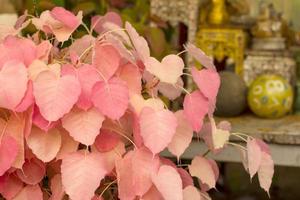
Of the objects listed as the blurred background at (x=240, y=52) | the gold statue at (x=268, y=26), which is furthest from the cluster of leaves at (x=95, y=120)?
the gold statue at (x=268, y=26)

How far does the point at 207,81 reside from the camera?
57 cm

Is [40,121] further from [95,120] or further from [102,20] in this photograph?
[102,20]

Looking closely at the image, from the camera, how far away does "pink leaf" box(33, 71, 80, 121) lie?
498 mm

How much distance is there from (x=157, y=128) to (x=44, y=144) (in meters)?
0.10

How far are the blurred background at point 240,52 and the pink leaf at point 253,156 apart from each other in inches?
16.4

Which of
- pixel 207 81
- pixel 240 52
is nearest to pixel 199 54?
pixel 207 81

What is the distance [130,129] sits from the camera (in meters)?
0.57

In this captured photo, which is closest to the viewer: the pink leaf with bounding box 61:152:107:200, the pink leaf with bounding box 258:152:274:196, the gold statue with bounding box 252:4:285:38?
the pink leaf with bounding box 61:152:107:200

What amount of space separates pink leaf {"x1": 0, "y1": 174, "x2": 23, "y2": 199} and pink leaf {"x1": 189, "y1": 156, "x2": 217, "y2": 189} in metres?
0.17

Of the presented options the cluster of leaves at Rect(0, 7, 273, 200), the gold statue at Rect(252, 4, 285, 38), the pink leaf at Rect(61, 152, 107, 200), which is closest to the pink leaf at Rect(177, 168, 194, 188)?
the cluster of leaves at Rect(0, 7, 273, 200)

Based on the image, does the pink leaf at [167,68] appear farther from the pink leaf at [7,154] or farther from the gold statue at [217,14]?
the gold statue at [217,14]

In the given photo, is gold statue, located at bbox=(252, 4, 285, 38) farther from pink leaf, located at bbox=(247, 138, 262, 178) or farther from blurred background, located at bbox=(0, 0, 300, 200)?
pink leaf, located at bbox=(247, 138, 262, 178)

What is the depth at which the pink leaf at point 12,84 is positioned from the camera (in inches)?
19.7

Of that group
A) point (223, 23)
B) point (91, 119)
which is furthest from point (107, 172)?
point (223, 23)
